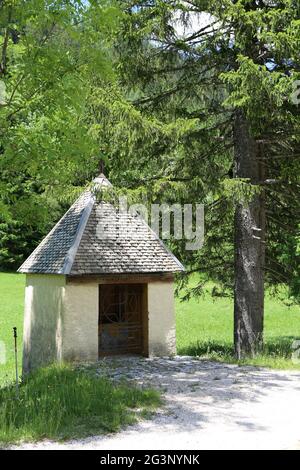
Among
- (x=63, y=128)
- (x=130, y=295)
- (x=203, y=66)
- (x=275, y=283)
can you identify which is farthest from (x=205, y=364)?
(x=203, y=66)

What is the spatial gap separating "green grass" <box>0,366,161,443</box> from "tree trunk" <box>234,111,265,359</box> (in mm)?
4633

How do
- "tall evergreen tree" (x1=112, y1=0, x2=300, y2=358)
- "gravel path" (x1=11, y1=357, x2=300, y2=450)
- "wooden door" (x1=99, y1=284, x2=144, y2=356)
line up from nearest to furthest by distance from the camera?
"gravel path" (x1=11, y1=357, x2=300, y2=450) → "tall evergreen tree" (x1=112, y1=0, x2=300, y2=358) → "wooden door" (x1=99, y1=284, x2=144, y2=356)

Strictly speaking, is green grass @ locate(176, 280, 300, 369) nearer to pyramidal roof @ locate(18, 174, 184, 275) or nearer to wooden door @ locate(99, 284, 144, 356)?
wooden door @ locate(99, 284, 144, 356)

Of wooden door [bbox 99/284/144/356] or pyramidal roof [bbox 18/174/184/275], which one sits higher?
pyramidal roof [bbox 18/174/184/275]

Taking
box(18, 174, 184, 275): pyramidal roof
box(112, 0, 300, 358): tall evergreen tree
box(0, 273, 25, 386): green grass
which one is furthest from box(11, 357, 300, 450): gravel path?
box(0, 273, 25, 386): green grass

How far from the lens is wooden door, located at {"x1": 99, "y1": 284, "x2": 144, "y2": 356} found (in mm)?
13297

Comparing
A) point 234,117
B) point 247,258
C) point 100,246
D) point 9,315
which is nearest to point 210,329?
point 9,315

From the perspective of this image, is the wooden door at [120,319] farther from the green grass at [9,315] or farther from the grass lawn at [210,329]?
the green grass at [9,315]

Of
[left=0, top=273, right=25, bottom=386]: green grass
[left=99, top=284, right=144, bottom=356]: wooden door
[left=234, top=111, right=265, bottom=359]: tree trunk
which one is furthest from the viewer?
[left=0, top=273, right=25, bottom=386]: green grass

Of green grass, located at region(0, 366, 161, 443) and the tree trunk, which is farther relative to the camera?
the tree trunk

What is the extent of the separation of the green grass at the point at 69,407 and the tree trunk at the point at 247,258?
182 inches

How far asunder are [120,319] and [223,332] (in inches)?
349

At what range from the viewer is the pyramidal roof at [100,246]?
12305mm

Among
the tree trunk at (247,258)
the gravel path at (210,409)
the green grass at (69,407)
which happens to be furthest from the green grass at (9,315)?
the tree trunk at (247,258)
